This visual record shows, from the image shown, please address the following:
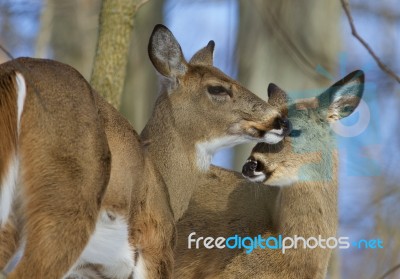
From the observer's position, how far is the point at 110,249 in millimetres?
5711

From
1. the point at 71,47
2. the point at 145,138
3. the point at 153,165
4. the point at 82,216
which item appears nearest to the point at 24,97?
the point at 82,216

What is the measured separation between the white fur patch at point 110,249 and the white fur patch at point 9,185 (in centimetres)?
50

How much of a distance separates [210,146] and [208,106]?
268 millimetres

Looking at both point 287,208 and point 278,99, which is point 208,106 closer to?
point 278,99

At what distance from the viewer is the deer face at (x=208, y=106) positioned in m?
6.79

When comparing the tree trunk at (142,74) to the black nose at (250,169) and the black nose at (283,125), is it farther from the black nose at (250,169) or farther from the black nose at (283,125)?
the black nose at (283,125)

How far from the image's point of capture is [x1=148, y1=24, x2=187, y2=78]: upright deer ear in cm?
692

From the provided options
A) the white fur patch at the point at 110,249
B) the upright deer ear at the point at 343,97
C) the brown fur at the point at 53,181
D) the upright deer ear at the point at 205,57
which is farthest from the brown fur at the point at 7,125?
the upright deer ear at the point at 343,97

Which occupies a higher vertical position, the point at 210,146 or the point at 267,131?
the point at 267,131

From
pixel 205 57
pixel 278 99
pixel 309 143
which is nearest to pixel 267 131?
pixel 309 143

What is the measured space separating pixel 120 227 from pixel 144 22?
6.85 m

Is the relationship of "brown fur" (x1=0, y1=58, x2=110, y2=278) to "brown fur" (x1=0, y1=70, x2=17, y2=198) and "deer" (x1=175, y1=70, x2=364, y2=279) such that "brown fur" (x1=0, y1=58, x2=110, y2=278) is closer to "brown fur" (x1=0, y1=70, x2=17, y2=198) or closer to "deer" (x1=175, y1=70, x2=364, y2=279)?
"brown fur" (x1=0, y1=70, x2=17, y2=198)

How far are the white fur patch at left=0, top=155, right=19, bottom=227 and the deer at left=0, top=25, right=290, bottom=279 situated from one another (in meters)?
0.02

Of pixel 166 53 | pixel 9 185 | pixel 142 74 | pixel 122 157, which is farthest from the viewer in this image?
pixel 142 74
